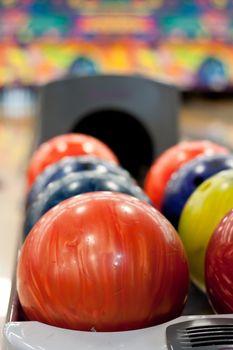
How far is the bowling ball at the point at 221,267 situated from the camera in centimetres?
102

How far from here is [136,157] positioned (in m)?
2.50

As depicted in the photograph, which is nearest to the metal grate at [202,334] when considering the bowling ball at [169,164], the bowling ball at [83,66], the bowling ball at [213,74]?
the bowling ball at [169,164]

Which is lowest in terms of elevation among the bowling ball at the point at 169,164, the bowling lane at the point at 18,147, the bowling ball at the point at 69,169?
the bowling lane at the point at 18,147

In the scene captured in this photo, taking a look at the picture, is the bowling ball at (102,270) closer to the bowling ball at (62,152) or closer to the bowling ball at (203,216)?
the bowling ball at (203,216)

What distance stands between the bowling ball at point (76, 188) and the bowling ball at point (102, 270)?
0.82 feet

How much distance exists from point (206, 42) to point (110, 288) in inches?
147

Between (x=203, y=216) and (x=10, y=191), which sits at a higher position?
(x=203, y=216)

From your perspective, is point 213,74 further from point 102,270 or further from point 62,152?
point 102,270

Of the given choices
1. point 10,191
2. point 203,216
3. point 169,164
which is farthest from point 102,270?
point 10,191

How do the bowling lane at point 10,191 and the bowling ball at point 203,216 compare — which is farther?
the bowling lane at point 10,191

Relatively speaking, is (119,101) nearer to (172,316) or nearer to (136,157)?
(136,157)

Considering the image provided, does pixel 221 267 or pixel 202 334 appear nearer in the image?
pixel 202 334

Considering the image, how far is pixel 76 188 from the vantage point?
4.30 feet

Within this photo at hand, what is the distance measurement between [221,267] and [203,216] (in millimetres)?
228
